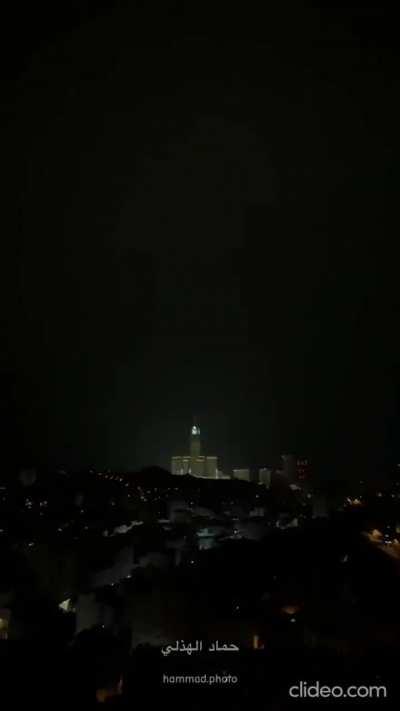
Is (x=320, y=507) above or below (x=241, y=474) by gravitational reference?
above

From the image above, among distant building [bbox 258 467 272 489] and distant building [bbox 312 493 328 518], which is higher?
distant building [bbox 312 493 328 518]

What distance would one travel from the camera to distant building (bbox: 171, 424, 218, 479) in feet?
103

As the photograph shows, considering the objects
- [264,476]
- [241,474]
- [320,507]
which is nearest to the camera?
[320,507]

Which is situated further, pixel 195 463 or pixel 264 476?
pixel 195 463

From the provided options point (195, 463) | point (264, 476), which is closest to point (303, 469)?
point (264, 476)

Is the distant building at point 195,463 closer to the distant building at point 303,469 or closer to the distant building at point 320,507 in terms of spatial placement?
the distant building at point 303,469

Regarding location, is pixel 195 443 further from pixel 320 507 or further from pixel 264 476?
pixel 320 507

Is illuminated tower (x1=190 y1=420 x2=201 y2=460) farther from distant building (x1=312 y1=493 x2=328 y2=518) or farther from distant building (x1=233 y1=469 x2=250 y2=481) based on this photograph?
distant building (x1=312 y1=493 x2=328 y2=518)

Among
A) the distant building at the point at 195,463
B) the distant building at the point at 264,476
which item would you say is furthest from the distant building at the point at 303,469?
the distant building at the point at 195,463

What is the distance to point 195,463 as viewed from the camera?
31938 millimetres

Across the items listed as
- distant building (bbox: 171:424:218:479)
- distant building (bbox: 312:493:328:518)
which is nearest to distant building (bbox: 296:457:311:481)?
distant building (bbox: 171:424:218:479)

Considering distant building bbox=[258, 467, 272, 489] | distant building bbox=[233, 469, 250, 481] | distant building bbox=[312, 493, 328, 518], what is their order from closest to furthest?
distant building bbox=[312, 493, 328, 518] < distant building bbox=[258, 467, 272, 489] < distant building bbox=[233, 469, 250, 481]

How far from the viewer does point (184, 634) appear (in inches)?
236

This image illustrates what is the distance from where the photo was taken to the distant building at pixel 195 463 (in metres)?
31.5
